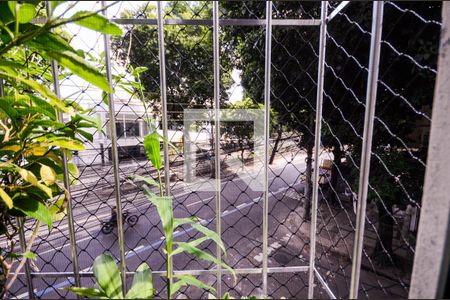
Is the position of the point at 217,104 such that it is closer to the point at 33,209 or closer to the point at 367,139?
the point at 367,139

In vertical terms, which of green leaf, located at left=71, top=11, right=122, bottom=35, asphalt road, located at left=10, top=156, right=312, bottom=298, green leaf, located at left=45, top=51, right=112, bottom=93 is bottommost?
asphalt road, located at left=10, top=156, right=312, bottom=298

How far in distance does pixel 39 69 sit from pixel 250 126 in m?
1.08

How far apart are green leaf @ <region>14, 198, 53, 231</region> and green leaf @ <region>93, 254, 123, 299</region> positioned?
13cm

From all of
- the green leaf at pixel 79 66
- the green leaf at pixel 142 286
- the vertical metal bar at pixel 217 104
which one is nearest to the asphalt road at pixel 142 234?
the vertical metal bar at pixel 217 104

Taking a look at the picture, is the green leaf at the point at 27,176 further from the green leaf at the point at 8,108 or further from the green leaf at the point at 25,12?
the green leaf at the point at 25,12

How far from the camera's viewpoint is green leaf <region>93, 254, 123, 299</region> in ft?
1.45

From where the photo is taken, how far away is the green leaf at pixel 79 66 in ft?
1.04

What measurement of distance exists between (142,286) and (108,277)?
0.07m

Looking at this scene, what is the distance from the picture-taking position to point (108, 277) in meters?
0.46

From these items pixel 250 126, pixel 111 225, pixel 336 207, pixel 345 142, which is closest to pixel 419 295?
pixel 250 126

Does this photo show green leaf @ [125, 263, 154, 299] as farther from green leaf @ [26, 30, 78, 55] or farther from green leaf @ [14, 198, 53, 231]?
green leaf @ [26, 30, 78, 55]

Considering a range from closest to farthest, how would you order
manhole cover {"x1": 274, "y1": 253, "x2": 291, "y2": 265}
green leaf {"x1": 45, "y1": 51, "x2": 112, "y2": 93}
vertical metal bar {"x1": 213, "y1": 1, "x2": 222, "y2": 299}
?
green leaf {"x1": 45, "y1": 51, "x2": 112, "y2": 93} → vertical metal bar {"x1": 213, "y1": 1, "x2": 222, "y2": 299} → manhole cover {"x1": 274, "y1": 253, "x2": 291, "y2": 265}

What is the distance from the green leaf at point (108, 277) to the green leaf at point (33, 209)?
0.13 meters

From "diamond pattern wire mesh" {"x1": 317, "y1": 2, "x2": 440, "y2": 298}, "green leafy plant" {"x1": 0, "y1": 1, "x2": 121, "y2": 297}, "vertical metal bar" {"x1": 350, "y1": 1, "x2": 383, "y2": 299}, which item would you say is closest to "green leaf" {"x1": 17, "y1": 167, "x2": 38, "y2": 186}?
"green leafy plant" {"x1": 0, "y1": 1, "x2": 121, "y2": 297}
